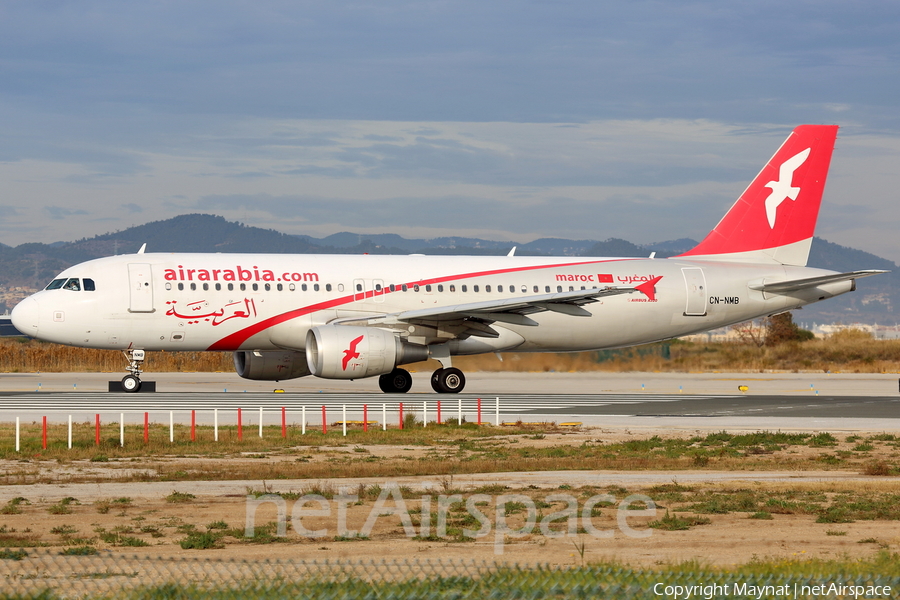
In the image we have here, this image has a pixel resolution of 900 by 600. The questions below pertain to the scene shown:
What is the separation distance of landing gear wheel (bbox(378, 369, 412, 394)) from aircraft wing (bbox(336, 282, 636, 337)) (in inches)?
88.0

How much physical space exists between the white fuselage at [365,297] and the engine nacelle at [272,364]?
942 mm

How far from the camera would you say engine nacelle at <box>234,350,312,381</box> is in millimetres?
36719

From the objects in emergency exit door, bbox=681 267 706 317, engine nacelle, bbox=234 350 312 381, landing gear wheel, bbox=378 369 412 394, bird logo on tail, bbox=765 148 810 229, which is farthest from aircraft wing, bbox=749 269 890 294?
engine nacelle, bbox=234 350 312 381

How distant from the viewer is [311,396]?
35.8m

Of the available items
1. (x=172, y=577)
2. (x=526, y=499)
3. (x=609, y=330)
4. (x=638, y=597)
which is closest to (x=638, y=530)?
(x=526, y=499)

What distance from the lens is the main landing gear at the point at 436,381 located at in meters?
36.4

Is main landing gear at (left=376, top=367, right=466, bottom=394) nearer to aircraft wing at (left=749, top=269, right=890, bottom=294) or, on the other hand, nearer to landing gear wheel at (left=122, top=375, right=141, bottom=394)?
landing gear wheel at (left=122, top=375, right=141, bottom=394)

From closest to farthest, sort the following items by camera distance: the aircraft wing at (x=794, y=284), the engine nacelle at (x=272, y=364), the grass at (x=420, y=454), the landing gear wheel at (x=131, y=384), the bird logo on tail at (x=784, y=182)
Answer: the grass at (x=420, y=454), the landing gear wheel at (x=131, y=384), the engine nacelle at (x=272, y=364), the aircraft wing at (x=794, y=284), the bird logo on tail at (x=784, y=182)

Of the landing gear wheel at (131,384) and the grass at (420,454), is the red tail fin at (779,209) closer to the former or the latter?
the grass at (420,454)

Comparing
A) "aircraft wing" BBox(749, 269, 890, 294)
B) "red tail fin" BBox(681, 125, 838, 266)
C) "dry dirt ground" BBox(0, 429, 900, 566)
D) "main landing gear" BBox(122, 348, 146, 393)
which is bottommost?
"dry dirt ground" BBox(0, 429, 900, 566)

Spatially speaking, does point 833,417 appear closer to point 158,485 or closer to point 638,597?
point 158,485

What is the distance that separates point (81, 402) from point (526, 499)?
20.7 m

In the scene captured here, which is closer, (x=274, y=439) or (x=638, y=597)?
(x=638, y=597)

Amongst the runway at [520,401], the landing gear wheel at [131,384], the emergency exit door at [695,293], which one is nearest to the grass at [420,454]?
the runway at [520,401]
